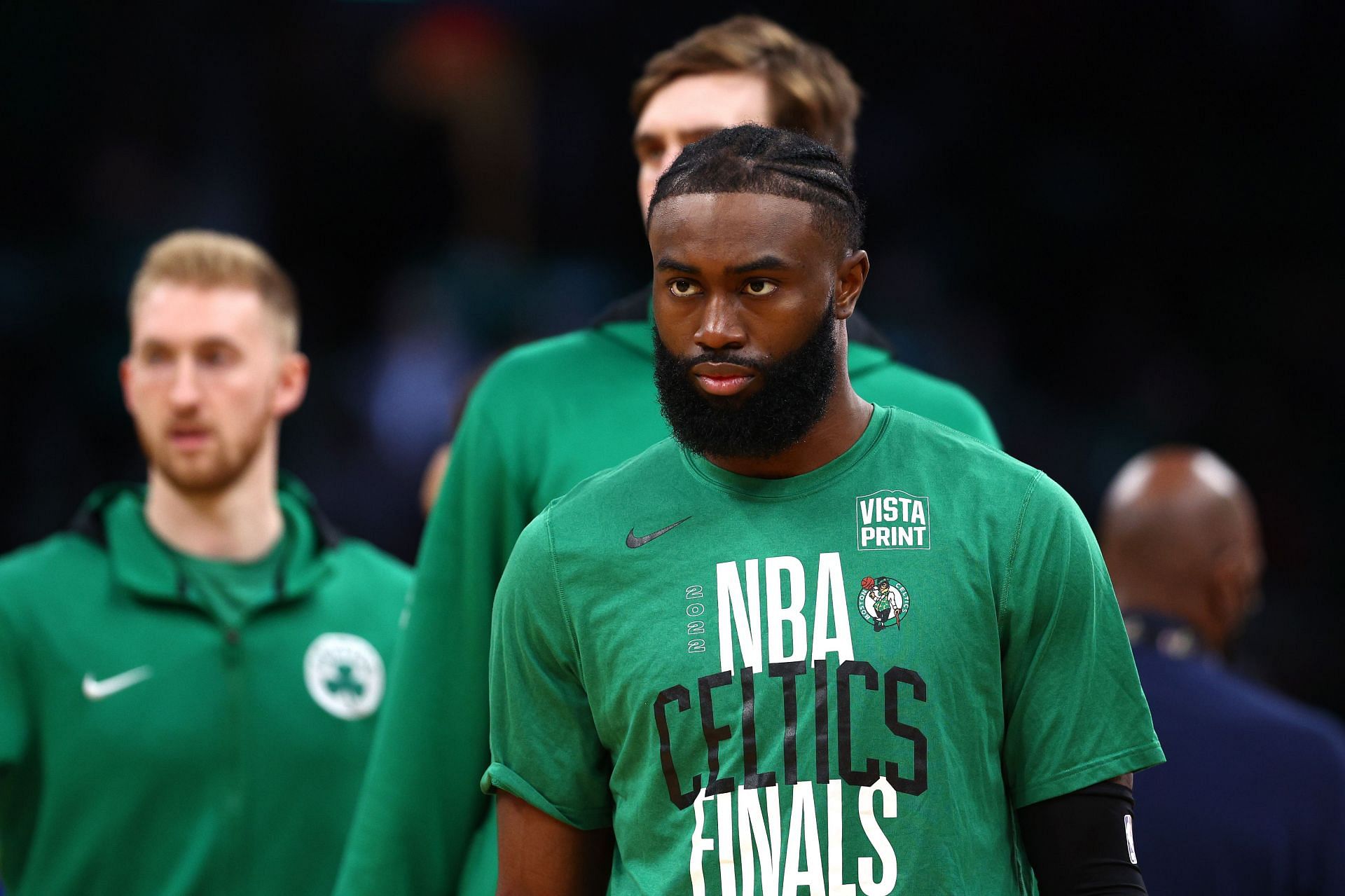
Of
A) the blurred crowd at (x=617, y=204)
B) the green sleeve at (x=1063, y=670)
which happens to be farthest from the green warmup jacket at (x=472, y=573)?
the blurred crowd at (x=617, y=204)

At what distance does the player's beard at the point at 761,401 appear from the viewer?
2.02 m

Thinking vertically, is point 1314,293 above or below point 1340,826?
above

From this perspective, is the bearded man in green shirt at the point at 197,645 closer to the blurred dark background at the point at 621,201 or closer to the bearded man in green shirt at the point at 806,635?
the bearded man in green shirt at the point at 806,635

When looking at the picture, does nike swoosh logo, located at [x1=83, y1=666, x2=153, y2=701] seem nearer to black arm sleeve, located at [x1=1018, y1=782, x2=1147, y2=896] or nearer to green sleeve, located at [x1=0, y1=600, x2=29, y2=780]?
green sleeve, located at [x1=0, y1=600, x2=29, y2=780]

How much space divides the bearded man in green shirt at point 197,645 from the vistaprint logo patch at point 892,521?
2330mm

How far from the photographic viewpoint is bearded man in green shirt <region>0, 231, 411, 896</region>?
151 inches

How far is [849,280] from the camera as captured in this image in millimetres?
2094

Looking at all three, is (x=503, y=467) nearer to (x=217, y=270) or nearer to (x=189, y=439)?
(x=189, y=439)

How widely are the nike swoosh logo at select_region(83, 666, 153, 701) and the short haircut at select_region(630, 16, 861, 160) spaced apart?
6.19ft

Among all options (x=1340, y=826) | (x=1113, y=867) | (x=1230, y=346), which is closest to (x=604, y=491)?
(x=1113, y=867)

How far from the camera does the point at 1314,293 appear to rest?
10.5 metres

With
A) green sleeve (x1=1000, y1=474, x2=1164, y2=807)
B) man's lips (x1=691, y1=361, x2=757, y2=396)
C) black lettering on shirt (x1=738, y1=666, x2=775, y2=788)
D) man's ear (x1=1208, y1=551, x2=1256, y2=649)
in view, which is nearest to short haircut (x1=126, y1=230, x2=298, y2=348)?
man's ear (x1=1208, y1=551, x2=1256, y2=649)

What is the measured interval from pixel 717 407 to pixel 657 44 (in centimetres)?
964

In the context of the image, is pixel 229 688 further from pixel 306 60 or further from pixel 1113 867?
pixel 306 60
